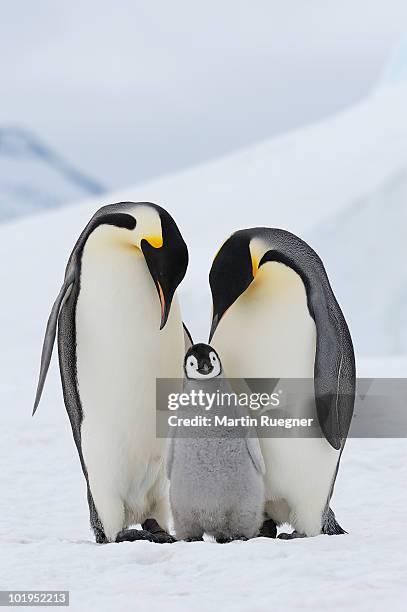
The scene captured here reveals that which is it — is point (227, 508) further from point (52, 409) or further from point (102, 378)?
point (52, 409)

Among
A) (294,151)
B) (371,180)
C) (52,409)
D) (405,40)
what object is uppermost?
(405,40)

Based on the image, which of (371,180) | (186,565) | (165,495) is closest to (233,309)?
(165,495)

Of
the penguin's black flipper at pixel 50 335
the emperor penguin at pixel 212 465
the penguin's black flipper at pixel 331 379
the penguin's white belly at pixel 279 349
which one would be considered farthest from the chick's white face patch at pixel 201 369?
the penguin's black flipper at pixel 50 335

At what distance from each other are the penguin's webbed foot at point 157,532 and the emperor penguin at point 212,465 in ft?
0.41

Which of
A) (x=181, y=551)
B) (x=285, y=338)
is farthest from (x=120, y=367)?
(x=181, y=551)

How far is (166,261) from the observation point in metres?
2.07

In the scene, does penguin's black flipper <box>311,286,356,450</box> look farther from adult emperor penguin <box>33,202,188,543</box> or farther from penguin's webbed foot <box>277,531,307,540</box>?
adult emperor penguin <box>33,202,188,543</box>

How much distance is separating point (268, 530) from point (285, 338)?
1.50 feet

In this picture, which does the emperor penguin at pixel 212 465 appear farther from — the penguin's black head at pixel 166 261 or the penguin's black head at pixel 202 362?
the penguin's black head at pixel 166 261

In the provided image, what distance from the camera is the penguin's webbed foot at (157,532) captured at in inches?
84.7

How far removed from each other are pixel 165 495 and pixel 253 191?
27.1ft

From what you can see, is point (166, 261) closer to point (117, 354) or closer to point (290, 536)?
point (117, 354)

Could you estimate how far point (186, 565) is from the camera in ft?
5.74

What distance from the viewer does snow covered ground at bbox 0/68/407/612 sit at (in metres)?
1.59
